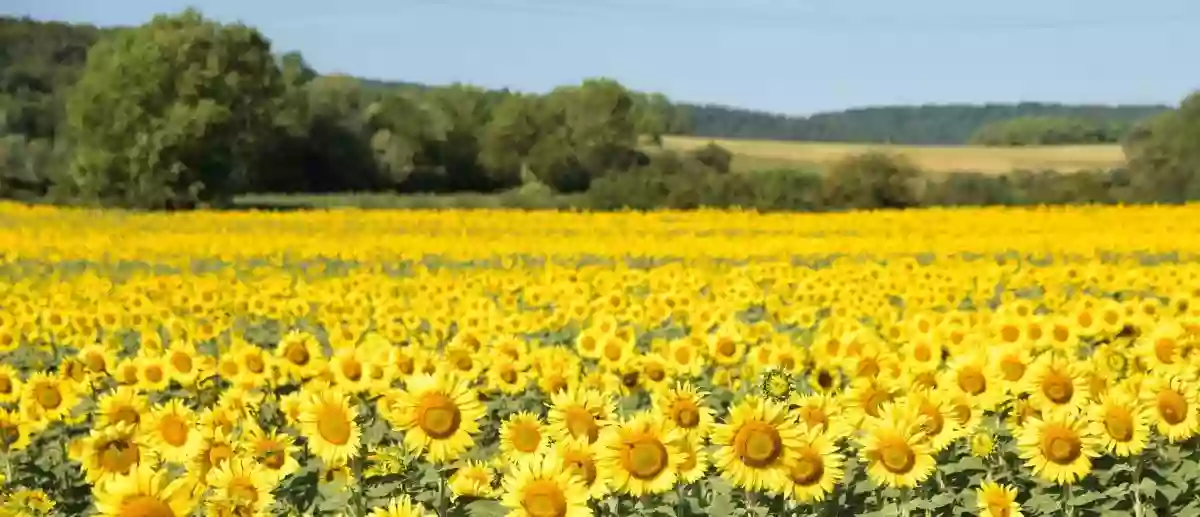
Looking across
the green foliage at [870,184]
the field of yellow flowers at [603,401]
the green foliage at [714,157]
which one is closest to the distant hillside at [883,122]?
the green foliage at [714,157]

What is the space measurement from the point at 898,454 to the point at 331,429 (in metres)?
1.69

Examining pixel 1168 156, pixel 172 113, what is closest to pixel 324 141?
pixel 172 113

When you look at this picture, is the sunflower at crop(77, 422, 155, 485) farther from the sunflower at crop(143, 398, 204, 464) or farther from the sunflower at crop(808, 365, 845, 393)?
the sunflower at crop(808, 365, 845, 393)

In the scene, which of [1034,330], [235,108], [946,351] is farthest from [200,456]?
[235,108]

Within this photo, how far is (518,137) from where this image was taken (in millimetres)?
76250

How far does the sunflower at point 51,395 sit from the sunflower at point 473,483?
6.71ft

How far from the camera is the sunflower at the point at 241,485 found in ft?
11.8

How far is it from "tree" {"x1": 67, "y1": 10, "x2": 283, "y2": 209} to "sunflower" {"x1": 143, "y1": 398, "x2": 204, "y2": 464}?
44.9 metres

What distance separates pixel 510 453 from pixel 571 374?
6.80 ft

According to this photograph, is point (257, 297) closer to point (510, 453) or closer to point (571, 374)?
point (571, 374)

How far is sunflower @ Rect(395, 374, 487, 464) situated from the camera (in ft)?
13.6

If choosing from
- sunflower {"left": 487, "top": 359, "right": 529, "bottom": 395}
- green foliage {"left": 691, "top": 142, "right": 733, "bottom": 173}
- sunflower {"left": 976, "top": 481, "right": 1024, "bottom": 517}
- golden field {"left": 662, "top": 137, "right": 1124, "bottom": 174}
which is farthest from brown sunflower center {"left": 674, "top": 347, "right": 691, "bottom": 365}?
golden field {"left": 662, "top": 137, "right": 1124, "bottom": 174}

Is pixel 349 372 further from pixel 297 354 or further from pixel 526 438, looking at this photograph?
pixel 526 438

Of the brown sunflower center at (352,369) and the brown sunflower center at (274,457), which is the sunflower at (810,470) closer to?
the brown sunflower center at (274,457)
